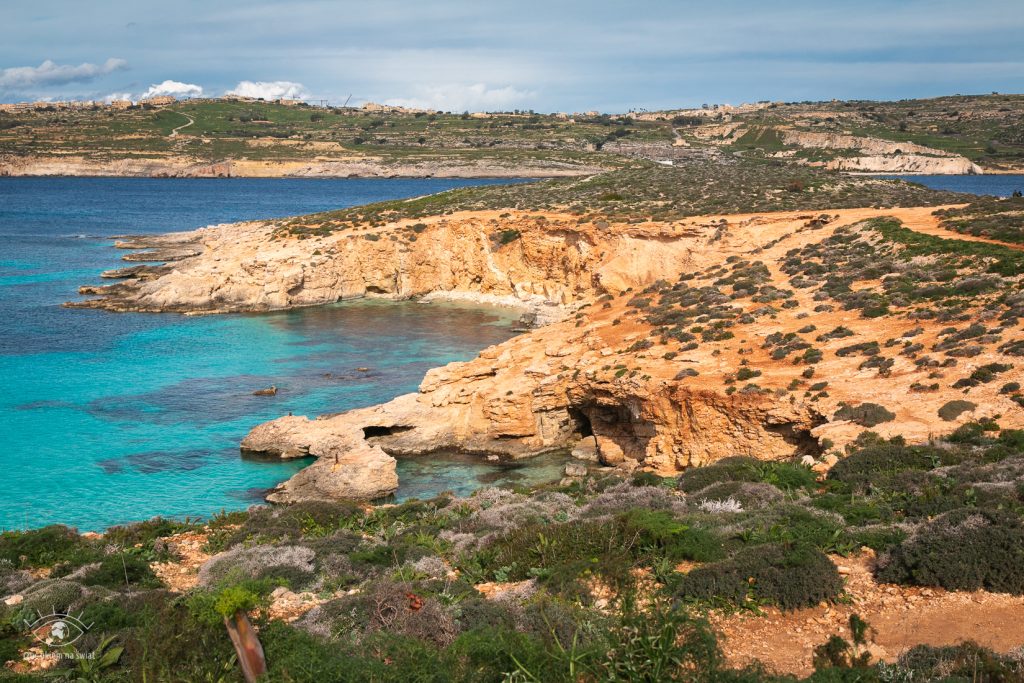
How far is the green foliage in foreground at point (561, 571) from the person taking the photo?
7465 mm

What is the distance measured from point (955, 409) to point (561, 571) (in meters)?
10.7

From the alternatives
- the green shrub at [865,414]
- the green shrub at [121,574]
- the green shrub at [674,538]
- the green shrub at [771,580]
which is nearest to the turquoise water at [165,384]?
the green shrub at [121,574]

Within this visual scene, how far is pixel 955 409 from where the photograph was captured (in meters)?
16.3

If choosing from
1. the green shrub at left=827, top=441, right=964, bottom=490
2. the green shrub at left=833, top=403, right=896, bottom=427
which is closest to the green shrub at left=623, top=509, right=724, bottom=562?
the green shrub at left=827, top=441, right=964, bottom=490

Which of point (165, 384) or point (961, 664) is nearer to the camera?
point (961, 664)

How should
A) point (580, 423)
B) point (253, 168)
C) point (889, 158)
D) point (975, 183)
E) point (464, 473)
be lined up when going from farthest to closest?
point (253, 168) < point (889, 158) < point (975, 183) < point (580, 423) < point (464, 473)

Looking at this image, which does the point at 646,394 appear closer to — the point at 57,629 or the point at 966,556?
the point at 966,556

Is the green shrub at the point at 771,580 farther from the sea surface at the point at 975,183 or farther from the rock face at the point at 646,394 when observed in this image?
the sea surface at the point at 975,183

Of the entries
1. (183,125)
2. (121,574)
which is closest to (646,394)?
(121,574)

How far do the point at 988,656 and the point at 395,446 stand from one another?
700 inches

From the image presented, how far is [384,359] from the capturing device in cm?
3281

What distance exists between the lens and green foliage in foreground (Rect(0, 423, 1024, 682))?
746 centimetres

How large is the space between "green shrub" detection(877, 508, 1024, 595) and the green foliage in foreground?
2 cm

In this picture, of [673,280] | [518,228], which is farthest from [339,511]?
[518,228]
